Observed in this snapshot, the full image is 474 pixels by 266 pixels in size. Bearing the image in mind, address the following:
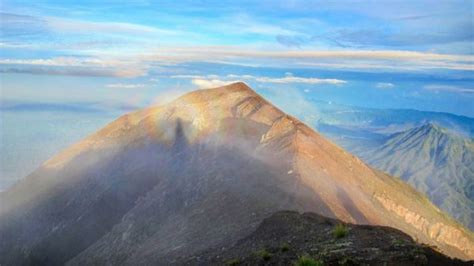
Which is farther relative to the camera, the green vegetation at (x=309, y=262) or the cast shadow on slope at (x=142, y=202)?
the cast shadow on slope at (x=142, y=202)

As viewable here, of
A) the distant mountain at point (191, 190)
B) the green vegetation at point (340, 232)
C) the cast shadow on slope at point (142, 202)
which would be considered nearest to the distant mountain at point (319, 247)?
the green vegetation at point (340, 232)

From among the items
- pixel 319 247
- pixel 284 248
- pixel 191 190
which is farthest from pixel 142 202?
pixel 319 247

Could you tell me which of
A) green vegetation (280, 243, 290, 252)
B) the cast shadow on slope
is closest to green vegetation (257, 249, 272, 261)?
green vegetation (280, 243, 290, 252)

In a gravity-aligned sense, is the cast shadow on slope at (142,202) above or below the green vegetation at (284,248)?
below

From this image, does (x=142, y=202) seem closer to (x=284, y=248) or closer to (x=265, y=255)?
(x=284, y=248)

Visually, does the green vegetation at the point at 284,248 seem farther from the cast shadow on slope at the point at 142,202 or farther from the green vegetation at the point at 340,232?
the cast shadow on slope at the point at 142,202

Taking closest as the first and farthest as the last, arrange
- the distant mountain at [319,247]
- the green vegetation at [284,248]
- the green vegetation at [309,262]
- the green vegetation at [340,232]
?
the green vegetation at [309,262] → the distant mountain at [319,247] → the green vegetation at [340,232] → the green vegetation at [284,248]

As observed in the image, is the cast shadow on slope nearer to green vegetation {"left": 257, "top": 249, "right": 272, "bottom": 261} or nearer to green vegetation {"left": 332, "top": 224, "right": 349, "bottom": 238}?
green vegetation {"left": 257, "top": 249, "right": 272, "bottom": 261}
